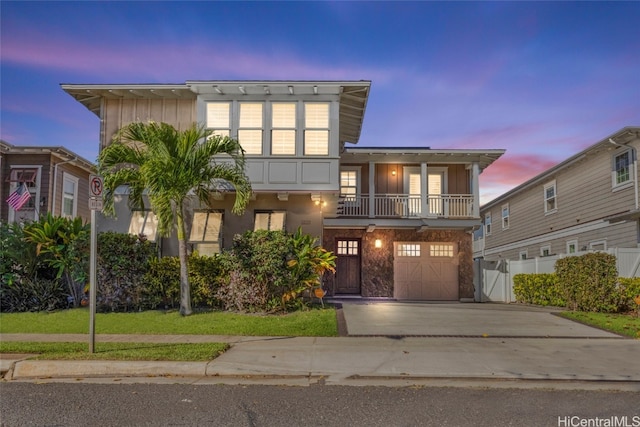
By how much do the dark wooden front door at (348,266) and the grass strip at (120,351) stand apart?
12.8 m

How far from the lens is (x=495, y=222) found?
29.2m

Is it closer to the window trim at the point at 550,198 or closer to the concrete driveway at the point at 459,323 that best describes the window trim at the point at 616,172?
the window trim at the point at 550,198

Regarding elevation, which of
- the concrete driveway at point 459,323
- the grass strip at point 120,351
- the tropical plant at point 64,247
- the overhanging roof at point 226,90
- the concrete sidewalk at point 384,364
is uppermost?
the overhanging roof at point 226,90

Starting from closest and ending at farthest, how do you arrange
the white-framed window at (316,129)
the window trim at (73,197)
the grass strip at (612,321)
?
1. the grass strip at (612,321)
2. the white-framed window at (316,129)
3. the window trim at (73,197)

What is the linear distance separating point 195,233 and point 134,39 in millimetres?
5372

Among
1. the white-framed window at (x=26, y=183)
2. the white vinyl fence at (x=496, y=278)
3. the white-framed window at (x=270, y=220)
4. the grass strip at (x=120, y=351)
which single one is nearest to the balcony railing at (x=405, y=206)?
the white vinyl fence at (x=496, y=278)

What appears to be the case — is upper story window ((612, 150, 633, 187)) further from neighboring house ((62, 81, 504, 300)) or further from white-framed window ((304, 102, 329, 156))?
white-framed window ((304, 102, 329, 156))

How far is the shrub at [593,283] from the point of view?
535 inches

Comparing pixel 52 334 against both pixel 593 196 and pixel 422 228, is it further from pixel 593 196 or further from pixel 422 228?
pixel 593 196

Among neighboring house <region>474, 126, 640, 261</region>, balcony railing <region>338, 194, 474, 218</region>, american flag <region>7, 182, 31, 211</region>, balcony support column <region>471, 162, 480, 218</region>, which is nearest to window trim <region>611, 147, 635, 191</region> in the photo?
neighboring house <region>474, 126, 640, 261</region>

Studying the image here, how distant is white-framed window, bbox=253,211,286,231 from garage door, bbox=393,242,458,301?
23.1 ft

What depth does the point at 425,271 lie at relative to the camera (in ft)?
66.7

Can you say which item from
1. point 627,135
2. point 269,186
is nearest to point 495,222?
point 627,135

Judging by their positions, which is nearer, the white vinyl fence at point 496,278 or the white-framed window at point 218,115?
the white-framed window at point 218,115
